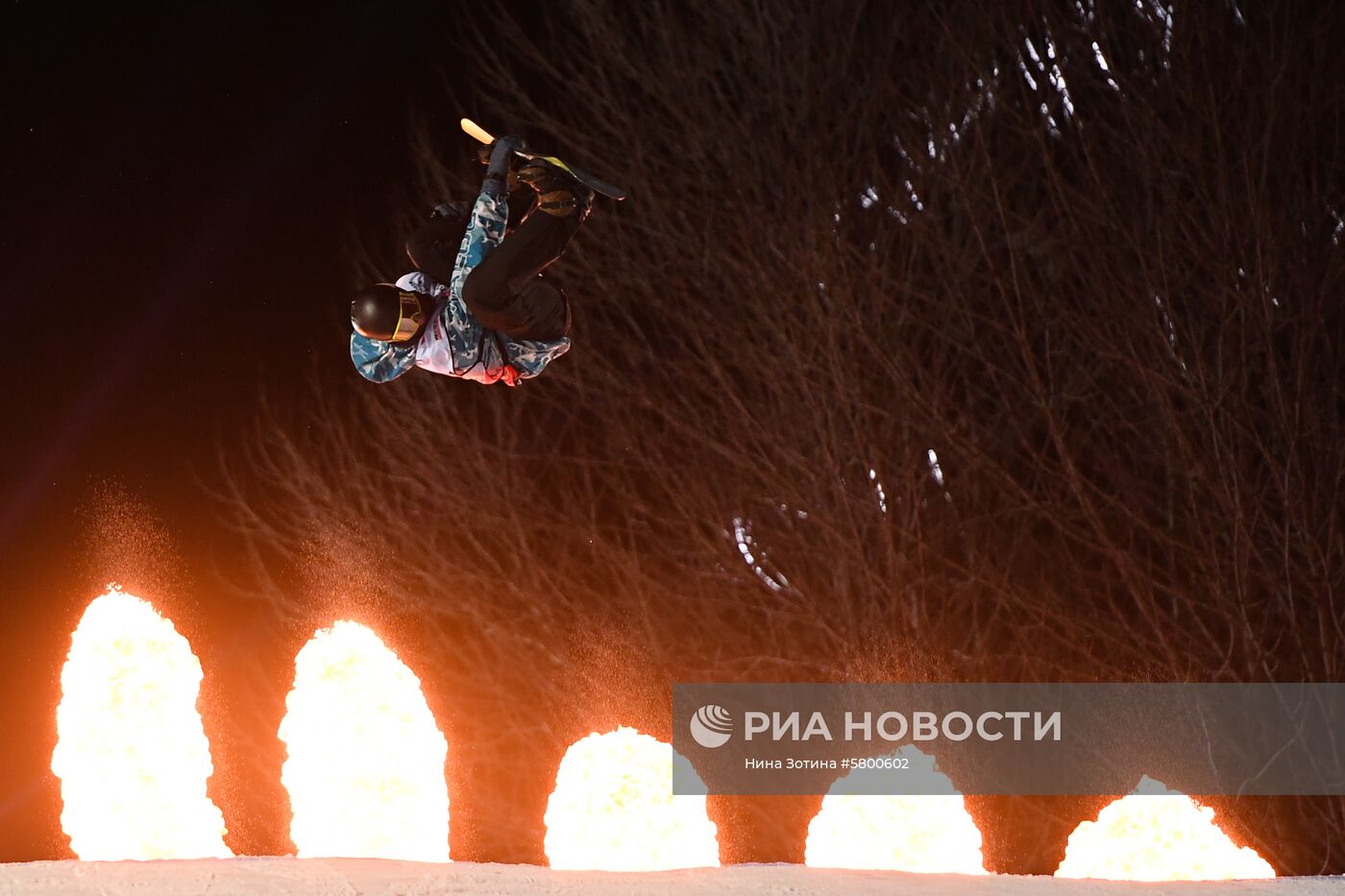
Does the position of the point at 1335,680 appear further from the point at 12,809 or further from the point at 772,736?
the point at 12,809

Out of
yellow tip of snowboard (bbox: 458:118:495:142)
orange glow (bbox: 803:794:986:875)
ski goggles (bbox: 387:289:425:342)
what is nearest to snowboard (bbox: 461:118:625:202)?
yellow tip of snowboard (bbox: 458:118:495:142)

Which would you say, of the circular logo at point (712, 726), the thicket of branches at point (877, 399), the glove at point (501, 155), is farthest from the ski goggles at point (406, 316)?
the circular logo at point (712, 726)

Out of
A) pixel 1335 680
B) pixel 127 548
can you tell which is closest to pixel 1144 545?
pixel 1335 680

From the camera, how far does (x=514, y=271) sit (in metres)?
2.30

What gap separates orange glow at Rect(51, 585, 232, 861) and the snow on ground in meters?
0.98

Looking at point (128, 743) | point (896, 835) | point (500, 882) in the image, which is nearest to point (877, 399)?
point (896, 835)

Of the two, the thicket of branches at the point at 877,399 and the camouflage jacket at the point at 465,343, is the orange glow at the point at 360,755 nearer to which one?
the thicket of branches at the point at 877,399

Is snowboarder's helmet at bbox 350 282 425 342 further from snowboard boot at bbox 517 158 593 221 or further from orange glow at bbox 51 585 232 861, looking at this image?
orange glow at bbox 51 585 232 861

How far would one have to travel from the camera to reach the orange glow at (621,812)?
Result: 421cm

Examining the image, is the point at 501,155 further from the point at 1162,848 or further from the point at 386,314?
the point at 1162,848

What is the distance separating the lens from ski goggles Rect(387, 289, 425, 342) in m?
2.34

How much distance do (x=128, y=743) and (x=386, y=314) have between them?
2859 mm

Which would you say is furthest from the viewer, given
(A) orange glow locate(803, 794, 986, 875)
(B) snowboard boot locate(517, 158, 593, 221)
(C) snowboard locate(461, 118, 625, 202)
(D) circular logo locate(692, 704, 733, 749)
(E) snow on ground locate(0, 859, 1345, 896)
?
(D) circular logo locate(692, 704, 733, 749)

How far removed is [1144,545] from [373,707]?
2.70 meters
